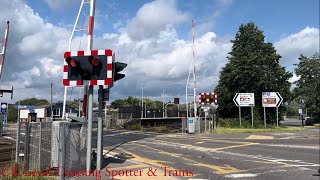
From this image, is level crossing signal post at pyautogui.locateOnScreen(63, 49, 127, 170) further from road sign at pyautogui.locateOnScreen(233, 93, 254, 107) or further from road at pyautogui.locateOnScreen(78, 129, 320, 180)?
road sign at pyautogui.locateOnScreen(233, 93, 254, 107)

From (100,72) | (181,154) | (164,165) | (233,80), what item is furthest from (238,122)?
(100,72)

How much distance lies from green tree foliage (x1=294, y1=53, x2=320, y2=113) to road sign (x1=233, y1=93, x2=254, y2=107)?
3137 centimetres

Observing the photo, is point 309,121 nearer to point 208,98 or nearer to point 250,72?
point 250,72

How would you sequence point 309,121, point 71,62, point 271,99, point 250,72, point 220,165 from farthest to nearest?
point 309,121 < point 250,72 < point 271,99 < point 220,165 < point 71,62

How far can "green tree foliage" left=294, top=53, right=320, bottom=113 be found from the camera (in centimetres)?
6656

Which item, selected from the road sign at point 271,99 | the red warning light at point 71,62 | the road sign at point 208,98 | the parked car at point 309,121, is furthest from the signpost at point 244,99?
the red warning light at point 71,62

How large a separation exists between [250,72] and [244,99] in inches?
175

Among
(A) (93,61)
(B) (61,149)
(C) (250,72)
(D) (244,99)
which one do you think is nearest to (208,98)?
(D) (244,99)

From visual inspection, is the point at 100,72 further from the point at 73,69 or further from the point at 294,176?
the point at 294,176

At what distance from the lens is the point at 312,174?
1023 cm

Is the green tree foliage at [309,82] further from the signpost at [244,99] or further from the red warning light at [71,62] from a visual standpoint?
the red warning light at [71,62]

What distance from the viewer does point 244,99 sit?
3828cm

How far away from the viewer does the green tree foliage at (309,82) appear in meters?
66.6

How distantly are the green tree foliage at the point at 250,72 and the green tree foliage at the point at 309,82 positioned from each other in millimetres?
23901
